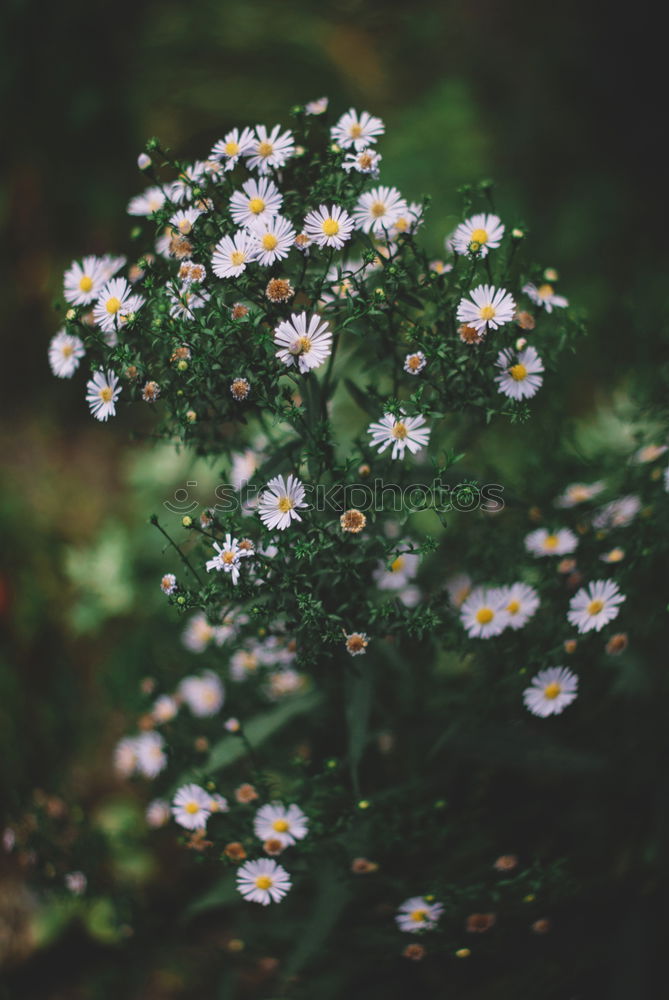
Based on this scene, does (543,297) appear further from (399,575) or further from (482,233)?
(399,575)

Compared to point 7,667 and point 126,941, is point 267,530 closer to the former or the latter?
point 126,941

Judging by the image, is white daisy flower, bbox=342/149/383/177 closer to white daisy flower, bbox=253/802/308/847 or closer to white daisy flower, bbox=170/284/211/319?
white daisy flower, bbox=170/284/211/319

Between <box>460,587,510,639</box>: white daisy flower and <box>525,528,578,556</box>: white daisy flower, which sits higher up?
<box>525,528,578,556</box>: white daisy flower

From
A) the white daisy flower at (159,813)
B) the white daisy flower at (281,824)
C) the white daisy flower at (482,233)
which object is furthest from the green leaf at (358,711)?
the white daisy flower at (482,233)

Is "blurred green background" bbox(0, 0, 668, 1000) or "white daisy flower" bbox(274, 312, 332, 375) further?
"blurred green background" bbox(0, 0, 668, 1000)

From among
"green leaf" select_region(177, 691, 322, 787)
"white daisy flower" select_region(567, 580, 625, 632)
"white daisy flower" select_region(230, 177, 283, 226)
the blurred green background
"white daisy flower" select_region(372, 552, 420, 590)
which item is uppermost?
the blurred green background

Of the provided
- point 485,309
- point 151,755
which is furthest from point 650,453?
point 151,755

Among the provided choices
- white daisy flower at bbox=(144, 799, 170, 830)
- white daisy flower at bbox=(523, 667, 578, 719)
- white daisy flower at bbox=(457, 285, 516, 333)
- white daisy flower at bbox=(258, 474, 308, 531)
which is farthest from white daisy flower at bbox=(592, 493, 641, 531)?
white daisy flower at bbox=(144, 799, 170, 830)
